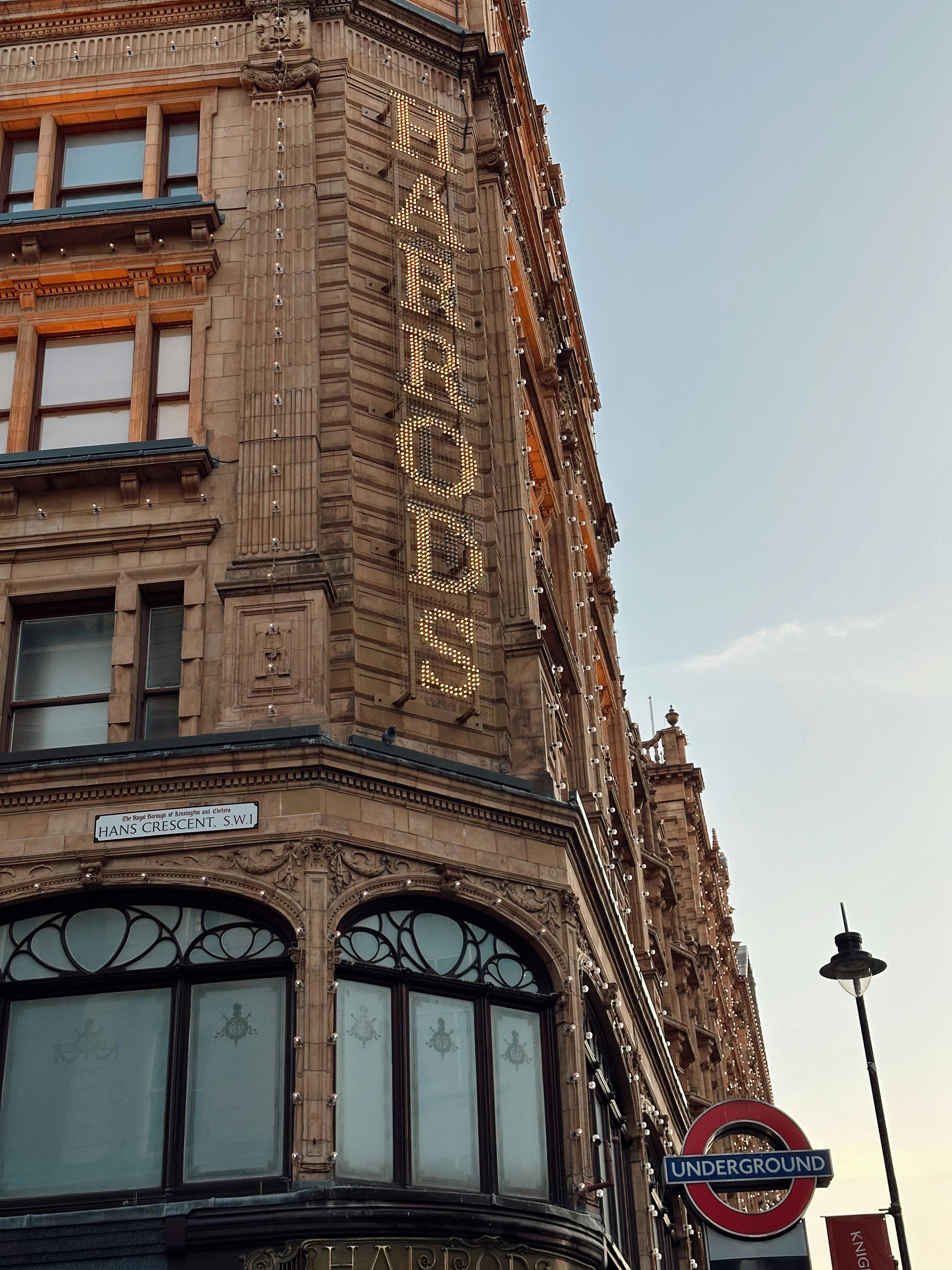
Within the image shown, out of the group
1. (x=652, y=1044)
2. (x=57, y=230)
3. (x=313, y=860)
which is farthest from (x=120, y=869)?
(x=652, y=1044)

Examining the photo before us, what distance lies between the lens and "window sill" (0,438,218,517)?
1022 inches

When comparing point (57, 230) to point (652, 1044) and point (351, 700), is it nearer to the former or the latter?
point (351, 700)

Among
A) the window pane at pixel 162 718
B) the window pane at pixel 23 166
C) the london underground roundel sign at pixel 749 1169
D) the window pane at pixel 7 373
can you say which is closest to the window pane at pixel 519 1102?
the london underground roundel sign at pixel 749 1169

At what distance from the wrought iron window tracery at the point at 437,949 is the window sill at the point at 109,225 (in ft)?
42.2

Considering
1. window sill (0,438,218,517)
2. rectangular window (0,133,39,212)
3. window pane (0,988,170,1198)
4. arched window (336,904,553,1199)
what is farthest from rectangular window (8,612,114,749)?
rectangular window (0,133,39,212)

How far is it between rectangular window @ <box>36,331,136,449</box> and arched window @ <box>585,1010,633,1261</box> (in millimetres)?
12716

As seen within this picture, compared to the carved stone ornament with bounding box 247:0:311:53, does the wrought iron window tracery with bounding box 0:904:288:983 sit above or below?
below

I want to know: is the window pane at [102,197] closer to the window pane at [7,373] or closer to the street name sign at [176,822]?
the window pane at [7,373]

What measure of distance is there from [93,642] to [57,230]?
25.8 ft

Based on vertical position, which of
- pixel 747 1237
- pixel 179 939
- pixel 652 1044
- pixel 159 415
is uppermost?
pixel 159 415

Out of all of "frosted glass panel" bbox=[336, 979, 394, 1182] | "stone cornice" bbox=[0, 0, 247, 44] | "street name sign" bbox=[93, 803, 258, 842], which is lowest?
"frosted glass panel" bbox=[336, 979, 394, 1182]

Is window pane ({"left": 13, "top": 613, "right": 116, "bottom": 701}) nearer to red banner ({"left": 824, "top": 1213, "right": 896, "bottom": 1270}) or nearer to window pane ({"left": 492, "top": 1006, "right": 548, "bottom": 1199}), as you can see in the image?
window pane ({"left": 492, "top": 1006, "right": 548, "bottom": 1199})

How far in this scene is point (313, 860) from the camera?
72.1ft

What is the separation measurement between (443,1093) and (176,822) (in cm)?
521
